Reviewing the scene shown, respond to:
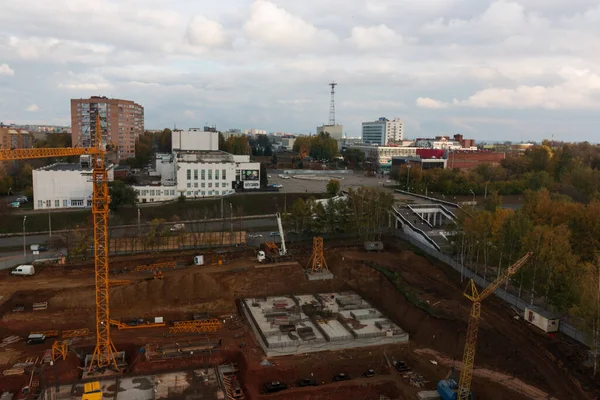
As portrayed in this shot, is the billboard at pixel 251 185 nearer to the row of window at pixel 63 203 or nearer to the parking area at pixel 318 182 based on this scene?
the parking area at pixel 318 182

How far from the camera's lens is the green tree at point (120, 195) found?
1793 inches

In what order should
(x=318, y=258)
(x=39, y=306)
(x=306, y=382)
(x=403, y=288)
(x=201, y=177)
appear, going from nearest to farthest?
(x=306, y=382) < (x=39, y=306) < (x=403, y=288) < (x=318, y=258) < (x=201, y=177)

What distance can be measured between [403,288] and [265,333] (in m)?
9.44

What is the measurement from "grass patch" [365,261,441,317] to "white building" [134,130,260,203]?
2690 cm

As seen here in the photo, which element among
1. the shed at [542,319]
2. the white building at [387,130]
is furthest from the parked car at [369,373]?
the white building at [387,130]

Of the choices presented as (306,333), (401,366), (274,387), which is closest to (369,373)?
(401,366)

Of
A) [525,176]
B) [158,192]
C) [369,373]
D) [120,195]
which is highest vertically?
[525,176]

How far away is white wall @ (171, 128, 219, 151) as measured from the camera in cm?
7069

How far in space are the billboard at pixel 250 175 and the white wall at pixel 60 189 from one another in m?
18.5

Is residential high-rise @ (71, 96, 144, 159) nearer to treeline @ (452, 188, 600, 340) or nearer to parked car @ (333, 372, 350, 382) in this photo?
treeline @ (452, 188, 600, 340)

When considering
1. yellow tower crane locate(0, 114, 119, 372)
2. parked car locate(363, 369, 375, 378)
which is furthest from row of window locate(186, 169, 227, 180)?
parked car locate(363, 369, 375, 378)

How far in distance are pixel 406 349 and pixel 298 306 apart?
734cm

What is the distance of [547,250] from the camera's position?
23.7 meters

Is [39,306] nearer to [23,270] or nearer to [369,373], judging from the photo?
[23,270]
